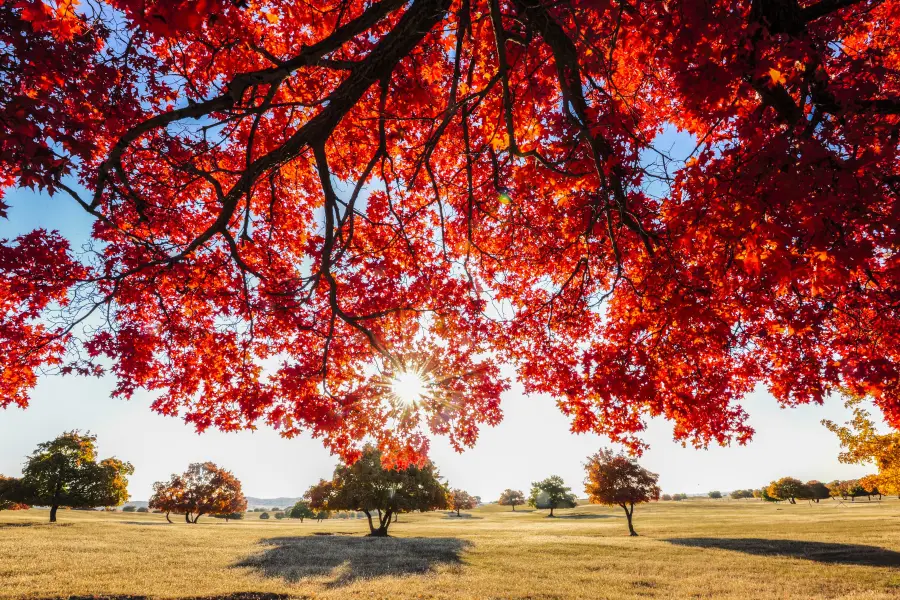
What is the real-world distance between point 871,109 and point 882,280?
424 centimetres

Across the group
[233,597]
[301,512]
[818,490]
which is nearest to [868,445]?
[233,597]

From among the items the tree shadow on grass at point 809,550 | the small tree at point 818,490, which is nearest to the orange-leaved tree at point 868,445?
the tree shadow on grass at point 809,550

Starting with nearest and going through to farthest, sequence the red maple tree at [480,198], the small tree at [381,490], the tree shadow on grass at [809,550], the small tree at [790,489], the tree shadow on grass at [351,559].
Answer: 1. the red maple tree at [480,198]
2. the tree shadow on grass at [351,559]
3. the tree shadow on grass at [809,550]
4. the small tree at [381,490]
5. the small tree at [790,489]

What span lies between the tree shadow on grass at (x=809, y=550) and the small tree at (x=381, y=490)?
1897cm

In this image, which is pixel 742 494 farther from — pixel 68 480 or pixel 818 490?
pixel 68 480

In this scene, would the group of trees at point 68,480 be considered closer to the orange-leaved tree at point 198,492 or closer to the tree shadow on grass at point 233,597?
the orange-leaved tree at point 198,492

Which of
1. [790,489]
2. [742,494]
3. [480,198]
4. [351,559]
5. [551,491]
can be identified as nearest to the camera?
[480,198]

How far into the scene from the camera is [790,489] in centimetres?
9269

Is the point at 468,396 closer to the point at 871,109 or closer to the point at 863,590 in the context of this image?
the point at 871,109

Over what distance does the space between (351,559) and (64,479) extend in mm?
41752

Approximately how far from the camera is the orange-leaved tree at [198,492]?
2340 inches

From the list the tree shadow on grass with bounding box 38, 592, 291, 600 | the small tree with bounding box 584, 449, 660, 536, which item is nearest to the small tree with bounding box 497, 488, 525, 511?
the small tree with bounding box 584, 449, 660, 536

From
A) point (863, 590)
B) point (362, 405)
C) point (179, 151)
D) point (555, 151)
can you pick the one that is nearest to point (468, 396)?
point (362, 405)

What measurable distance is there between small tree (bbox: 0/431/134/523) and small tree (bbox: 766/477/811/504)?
413ft
